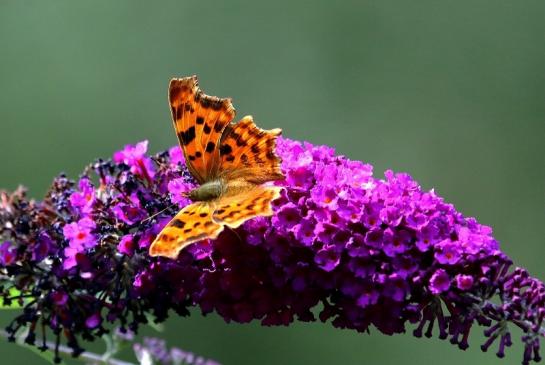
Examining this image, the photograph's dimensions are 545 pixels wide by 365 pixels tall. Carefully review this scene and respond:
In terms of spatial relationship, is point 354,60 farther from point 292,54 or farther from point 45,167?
point 45,167

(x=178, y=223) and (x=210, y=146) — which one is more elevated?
(x=210, y=146)

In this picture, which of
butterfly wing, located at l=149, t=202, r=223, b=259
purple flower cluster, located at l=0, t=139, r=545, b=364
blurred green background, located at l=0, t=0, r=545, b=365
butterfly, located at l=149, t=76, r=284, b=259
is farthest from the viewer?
blurred green background, located at l=0, t=0, r=545, b=365

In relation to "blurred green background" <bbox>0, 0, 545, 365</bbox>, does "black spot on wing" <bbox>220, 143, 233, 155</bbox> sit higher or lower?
lower

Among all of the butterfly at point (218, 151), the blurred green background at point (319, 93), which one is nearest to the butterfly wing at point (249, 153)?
the butterfly at point (218, 151)

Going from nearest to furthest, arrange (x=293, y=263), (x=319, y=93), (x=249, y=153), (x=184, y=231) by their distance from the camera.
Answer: (x=184, y=231)
(x=293, y=263)
(x=249, y=153)
(x=319, y=93)

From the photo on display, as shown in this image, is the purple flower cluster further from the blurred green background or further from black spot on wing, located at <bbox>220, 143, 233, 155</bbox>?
the blurred green background

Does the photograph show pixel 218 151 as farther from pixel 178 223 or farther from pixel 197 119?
pixel 178 223

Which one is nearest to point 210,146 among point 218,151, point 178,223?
point 218,151

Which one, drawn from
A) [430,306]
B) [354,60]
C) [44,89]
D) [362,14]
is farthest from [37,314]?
[362,14]

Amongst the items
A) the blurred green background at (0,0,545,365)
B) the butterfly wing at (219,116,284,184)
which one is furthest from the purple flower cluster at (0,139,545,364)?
the blurred green background at (0,0,545,365)
